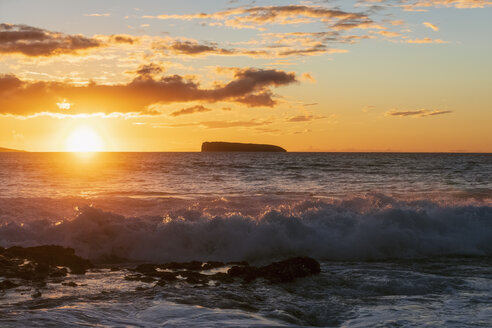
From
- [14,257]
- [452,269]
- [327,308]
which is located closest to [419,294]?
[327,308]

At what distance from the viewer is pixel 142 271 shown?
12.2 metres

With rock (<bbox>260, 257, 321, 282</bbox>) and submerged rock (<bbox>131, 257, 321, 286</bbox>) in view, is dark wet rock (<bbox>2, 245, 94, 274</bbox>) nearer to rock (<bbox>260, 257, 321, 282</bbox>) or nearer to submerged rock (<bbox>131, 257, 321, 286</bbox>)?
submerged rock (<bbox>131, 257, 321, 286</bbox>)

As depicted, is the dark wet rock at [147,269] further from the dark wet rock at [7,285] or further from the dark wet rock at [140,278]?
the dark wet rock at [7,285]

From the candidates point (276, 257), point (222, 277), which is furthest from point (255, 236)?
point (222, 277)

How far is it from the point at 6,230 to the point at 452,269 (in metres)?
13.9

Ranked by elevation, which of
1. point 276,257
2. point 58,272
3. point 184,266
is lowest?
point 276,257

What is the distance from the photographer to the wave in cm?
1612

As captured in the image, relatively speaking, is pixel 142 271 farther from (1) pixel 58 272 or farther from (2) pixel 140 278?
(1) pixel 58 272

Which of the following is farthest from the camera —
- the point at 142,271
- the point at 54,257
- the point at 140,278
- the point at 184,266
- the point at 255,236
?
the point at 255,236

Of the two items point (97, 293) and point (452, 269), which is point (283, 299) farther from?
point (452, 269)

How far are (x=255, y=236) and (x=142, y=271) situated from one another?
5204mm

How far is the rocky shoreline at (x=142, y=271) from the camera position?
1123cm

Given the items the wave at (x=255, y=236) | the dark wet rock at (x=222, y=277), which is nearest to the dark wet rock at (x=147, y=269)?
the dark wet rock at (x=222, y=277)

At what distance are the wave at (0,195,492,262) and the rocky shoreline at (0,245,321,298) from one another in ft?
8.49
